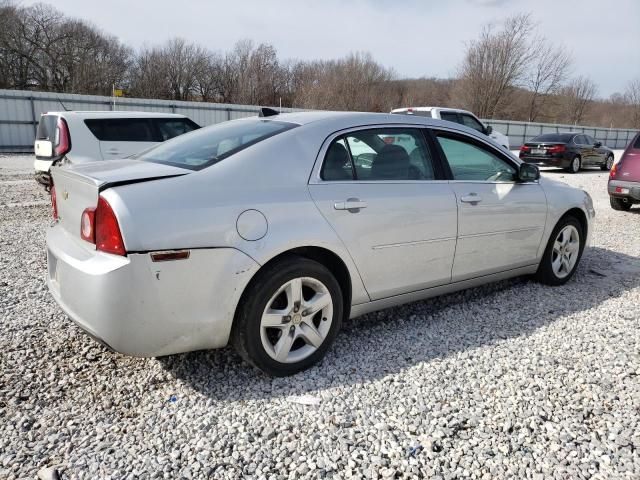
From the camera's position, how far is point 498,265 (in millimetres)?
4012

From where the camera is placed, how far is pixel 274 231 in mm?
2666

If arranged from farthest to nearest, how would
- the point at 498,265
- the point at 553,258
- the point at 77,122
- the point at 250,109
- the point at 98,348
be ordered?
the point at 250,109
the point at 77,122
the point at 553,258
the point at 498,265
the point at 98,348

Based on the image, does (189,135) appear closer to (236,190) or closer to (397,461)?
(236,190)

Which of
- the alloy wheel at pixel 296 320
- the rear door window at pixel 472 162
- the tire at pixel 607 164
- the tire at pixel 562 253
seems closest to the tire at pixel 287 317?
the alloy wheel at pixel 296 320

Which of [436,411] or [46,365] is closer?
[436,411]

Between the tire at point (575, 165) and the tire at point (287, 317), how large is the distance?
16788 mm

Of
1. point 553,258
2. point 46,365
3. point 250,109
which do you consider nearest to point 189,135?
point 46,365

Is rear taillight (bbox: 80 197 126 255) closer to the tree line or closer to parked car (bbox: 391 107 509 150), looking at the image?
parked car (bbox: 391 107 509 150)

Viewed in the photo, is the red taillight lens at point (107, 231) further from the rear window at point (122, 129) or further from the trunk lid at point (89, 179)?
the rear window at point (122, 129)

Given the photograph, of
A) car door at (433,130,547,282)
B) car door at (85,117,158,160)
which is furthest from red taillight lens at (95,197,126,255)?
car door at (85,117,158,160)

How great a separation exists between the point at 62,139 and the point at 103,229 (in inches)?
275

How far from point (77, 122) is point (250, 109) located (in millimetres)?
17252

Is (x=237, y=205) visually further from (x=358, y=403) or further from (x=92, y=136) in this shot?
(x=92, y=136)

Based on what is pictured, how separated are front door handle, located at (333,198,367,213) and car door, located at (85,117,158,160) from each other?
6659 mm
